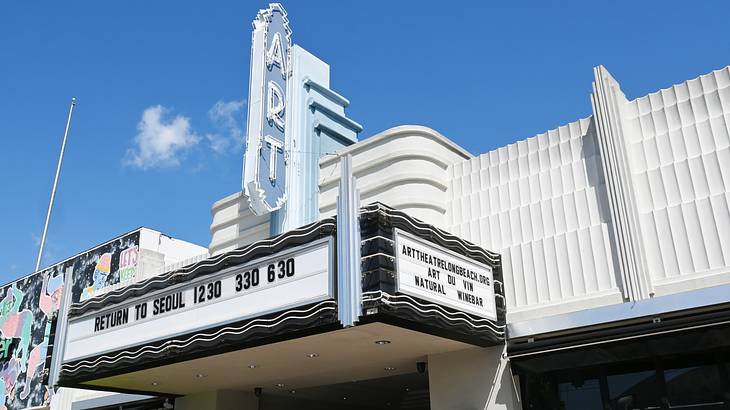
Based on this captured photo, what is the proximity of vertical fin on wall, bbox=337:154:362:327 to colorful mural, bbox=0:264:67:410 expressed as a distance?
77.6 feet

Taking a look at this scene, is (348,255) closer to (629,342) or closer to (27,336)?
(629,342)

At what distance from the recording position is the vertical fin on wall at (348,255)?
10562 millimetres

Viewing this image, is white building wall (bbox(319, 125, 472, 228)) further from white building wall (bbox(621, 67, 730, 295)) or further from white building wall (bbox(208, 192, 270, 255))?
white building wall (bbox(621, 67, 730, 295))

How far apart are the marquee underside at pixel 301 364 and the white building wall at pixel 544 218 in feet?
5.97

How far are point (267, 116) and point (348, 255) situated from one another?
667 cm

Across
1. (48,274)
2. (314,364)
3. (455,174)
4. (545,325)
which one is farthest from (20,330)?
(545,325)

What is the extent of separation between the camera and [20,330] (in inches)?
1312

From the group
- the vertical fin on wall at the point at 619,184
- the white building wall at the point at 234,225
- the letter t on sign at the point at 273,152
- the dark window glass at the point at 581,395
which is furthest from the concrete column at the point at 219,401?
the vertical fin on wall at the point at 619,184

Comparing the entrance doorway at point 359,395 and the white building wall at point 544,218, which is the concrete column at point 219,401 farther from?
the white building wall at point 544,218

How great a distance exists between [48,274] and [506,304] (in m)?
26.6

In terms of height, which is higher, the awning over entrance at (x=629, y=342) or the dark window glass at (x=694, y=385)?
the awning over entrance at (x=629, y=342)

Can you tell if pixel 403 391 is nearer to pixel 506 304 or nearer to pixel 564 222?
pixel 506 304

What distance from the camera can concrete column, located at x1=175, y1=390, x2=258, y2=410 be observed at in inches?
682

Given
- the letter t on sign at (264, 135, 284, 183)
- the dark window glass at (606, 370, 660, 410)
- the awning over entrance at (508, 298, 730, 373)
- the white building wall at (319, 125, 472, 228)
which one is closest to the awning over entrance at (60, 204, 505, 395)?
the awning over entrance at (508, 298, 730, 373)
